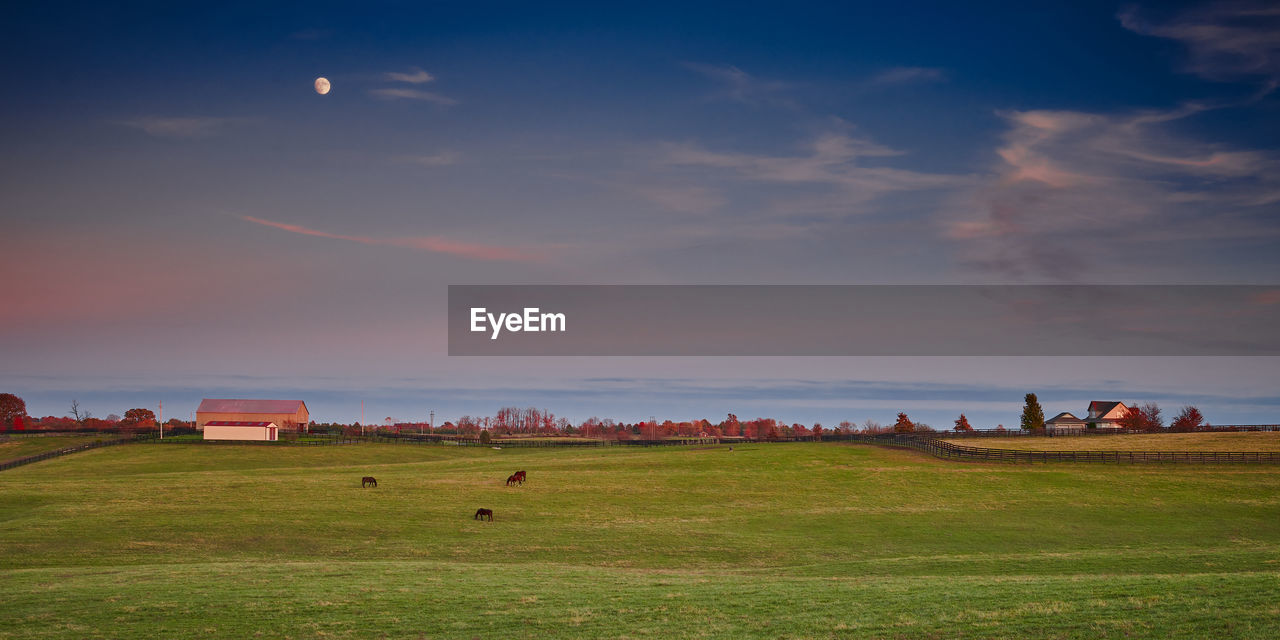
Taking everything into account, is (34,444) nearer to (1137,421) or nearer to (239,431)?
(239,431)

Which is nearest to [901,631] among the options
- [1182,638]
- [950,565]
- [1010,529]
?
[1182,638]

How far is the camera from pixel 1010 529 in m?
43.3

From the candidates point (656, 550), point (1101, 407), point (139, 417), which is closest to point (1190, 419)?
point (1101, 407)

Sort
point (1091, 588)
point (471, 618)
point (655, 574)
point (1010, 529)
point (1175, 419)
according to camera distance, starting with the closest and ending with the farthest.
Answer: point (471, 618), point (1091, 588), point (655, 574), point (1010, 529), point (1175, 419)

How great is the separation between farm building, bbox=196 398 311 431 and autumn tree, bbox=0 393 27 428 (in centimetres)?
6591

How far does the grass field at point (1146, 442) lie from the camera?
262 feet

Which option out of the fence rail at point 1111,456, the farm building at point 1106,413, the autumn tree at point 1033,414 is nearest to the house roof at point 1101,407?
the farm building at point 1106,413

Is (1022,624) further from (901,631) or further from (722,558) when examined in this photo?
(722,558)

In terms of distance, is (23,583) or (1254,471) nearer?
(23,583)

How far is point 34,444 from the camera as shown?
10244cm

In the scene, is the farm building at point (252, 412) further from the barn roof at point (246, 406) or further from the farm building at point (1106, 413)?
the farm building at point (1106, 413)

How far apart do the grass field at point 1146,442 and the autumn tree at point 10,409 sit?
196 m

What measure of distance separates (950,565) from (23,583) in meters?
32.0

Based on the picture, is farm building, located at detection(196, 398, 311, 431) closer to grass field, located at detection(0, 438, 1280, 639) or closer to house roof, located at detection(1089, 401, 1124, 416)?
grass field, located at detection(0, 438, 1280, 639)
